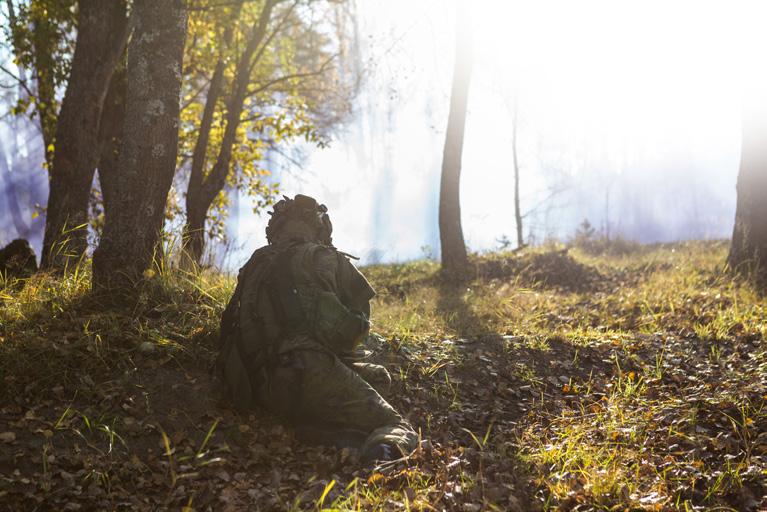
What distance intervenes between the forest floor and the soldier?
0.22m

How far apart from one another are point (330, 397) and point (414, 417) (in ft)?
3.59

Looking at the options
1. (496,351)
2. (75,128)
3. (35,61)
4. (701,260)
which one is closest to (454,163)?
(701,260)

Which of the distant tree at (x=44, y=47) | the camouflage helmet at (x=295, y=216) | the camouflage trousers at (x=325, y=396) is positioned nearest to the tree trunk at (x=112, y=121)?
the distant tree at (x=44, y=47)

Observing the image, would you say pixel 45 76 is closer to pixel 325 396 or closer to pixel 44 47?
pixel 44 47

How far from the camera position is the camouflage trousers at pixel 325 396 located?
4.27 metres

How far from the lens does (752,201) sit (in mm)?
9508

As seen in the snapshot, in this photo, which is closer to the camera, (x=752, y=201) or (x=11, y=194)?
(x=752, y=201)

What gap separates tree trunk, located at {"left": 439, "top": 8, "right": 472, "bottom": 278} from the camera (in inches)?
484

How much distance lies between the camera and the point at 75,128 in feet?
26.2

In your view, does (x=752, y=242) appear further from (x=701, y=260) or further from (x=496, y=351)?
(x=496, y=351)

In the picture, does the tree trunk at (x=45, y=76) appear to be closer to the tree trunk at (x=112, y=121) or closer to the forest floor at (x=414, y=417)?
the tree trunk at (x=112, y=121)

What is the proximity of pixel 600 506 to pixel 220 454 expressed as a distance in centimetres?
265

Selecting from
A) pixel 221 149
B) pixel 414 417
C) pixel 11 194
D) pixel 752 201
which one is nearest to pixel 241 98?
pixel 221 149

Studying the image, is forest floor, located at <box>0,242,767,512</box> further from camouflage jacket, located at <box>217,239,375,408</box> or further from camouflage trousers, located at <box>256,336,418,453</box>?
camouflage jacket, located at <box>217,239,375,408</box>
